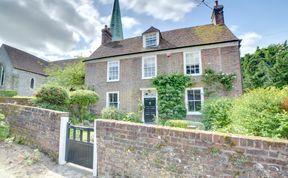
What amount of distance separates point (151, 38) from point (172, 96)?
607cm

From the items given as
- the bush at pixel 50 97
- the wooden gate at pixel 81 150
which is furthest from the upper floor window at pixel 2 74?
the wooden gate at pixel 81 150

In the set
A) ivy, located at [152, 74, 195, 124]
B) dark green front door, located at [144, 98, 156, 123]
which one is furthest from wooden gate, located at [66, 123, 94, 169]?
dark green front door, located at [144, 98, 156, 123]

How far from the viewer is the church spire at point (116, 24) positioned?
94.3 ft

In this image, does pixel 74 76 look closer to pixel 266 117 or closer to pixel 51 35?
pixel 51 35

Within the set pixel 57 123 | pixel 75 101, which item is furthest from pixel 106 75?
pixel 57 123

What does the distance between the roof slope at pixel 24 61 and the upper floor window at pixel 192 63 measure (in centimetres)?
2580

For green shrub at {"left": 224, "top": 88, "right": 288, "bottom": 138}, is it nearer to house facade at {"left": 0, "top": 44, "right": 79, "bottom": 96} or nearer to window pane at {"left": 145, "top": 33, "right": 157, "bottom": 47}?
window pane at {"left": 145, "top": 33, "right": 157, "bottom": 47}

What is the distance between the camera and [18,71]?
26578mm

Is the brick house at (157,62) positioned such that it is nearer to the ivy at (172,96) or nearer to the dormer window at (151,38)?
the dormer window at (151,38)

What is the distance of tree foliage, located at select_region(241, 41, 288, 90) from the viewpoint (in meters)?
26.1

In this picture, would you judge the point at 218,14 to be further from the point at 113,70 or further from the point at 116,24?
the point at 116,24

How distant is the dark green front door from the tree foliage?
20.1 meters

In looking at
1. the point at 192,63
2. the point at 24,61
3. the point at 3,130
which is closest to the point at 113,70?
the point at 192,63

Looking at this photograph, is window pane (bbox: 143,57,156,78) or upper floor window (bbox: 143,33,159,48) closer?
window pane (bbox: 143,57,156,78)
